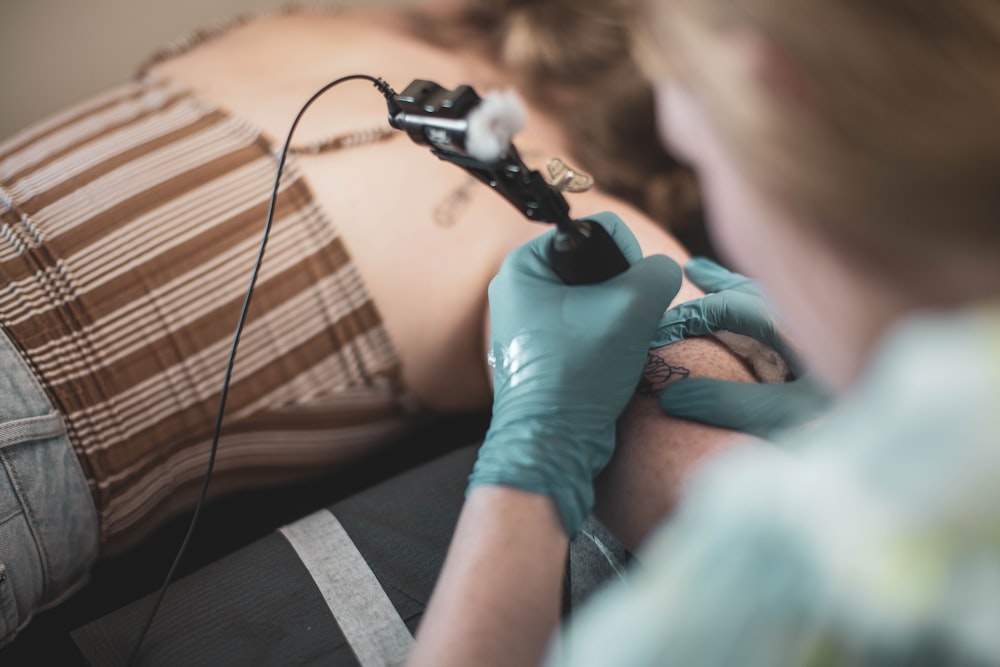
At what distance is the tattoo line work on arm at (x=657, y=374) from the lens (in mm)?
899

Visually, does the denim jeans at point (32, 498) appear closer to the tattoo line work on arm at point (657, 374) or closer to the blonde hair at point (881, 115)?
the tattoo line work on arm at point (657, 374)

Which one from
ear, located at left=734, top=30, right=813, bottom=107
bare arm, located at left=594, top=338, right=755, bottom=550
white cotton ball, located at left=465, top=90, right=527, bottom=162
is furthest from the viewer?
bare arm, located at left=594, top=338, right=755, bottom=550

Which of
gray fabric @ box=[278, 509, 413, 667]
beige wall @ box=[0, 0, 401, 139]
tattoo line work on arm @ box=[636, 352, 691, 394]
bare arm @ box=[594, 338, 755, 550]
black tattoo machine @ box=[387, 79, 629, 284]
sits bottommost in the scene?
gray fabric @ box=[278, 509, 413, 667]

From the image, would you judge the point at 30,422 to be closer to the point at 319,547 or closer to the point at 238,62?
the point at 319,547

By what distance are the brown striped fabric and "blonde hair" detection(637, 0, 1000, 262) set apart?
76 cm

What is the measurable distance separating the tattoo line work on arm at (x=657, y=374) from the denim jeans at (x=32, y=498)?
723 mm

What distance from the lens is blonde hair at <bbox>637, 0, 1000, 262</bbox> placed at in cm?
46

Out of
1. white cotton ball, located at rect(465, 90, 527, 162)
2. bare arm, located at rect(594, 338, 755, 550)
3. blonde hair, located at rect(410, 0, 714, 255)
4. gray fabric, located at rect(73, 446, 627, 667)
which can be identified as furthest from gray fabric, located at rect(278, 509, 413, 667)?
blonde hair, located at rect(410, 0, 714, 255)

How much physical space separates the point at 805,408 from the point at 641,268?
0.75 feet

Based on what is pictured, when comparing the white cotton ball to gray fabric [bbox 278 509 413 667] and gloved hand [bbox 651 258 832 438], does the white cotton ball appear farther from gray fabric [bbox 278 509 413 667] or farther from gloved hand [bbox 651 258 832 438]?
gray fabric [bbox 278 509 413 667]

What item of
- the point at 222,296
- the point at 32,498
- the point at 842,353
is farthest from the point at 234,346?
the point at 842,353

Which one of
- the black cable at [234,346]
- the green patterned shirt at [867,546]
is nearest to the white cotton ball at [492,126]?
the black cable at [234,346]

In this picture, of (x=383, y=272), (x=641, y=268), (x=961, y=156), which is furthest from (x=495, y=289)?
(x=961, y=156)

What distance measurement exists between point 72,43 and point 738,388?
64.3 inches
